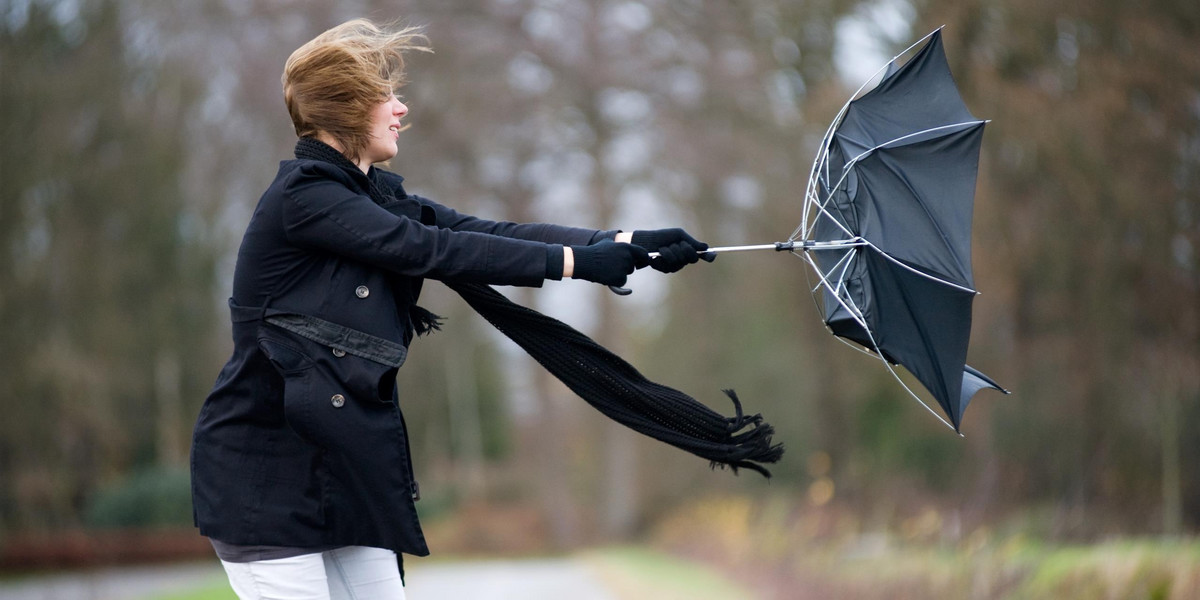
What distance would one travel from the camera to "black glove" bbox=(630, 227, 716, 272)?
309 cm

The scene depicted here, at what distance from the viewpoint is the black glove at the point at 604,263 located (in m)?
2.90

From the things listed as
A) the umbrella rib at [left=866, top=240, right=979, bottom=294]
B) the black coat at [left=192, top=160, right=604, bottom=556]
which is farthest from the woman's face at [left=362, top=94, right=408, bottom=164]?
the umbrella rib at [left=866, top=240, right=979, bottom=294]

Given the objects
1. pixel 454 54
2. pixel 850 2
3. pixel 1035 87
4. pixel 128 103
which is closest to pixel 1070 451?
pixel 1035 87

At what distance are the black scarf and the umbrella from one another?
516 millimetres

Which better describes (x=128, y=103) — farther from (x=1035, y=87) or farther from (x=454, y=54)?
(x=1035, y=87)

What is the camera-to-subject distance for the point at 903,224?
3.52 m

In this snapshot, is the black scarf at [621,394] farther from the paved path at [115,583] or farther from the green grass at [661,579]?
the paved path at [115,583]

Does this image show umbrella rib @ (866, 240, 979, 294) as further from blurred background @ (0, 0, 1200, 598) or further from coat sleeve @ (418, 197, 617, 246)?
blurred background @ (0, 0, 1200, 598)

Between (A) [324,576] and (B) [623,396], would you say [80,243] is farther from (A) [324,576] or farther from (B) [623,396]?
(A) [324,576]

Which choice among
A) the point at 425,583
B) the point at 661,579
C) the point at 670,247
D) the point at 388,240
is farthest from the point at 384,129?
the point at 425,583

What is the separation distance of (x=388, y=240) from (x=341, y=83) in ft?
1.44

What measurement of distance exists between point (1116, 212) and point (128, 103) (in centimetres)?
1568

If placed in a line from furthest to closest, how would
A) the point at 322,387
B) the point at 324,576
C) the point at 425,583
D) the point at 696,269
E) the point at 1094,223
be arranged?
the point at 696,269
the point at 425,583
the point at 1094,223
the point at 324,576
the point at 322,387

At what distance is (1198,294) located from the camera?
9219mm
